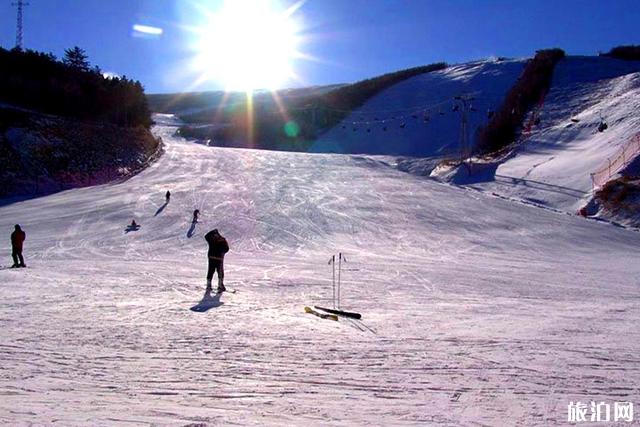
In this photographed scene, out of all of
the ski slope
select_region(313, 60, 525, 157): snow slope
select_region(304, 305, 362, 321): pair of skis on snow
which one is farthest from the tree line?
select_region(304, 305, 362, 321): pair of skis on snow

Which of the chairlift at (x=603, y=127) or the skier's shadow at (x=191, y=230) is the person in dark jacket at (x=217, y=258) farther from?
the chairlift at (x=603, y=127)

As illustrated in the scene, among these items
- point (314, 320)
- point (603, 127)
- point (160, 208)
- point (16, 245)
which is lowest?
point (314, 320)

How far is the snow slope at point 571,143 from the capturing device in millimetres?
32469

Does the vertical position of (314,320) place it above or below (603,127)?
below

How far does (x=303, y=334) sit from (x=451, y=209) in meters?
20.7

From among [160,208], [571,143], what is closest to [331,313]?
[160,208]

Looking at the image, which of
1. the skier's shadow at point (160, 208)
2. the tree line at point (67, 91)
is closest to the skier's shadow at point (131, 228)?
the skier's shadow at point (160, 208)

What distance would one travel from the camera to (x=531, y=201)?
31422 millimetres

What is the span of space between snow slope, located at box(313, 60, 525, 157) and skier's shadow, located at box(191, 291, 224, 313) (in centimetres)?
3932

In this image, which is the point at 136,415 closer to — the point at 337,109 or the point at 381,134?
the point at 381,134

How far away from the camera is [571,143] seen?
40094 mm

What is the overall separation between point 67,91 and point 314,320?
42209mm

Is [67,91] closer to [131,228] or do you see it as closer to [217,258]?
[131,228]

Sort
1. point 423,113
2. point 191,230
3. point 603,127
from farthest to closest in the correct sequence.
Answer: point 423,113
point 603,127
point 191,230
